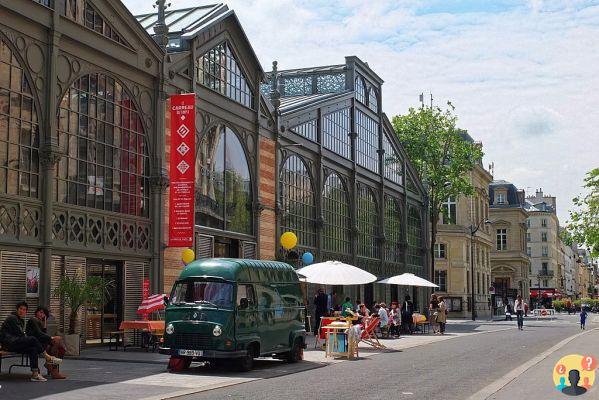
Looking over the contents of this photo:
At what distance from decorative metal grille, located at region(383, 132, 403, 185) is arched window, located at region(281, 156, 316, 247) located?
42.3 feet

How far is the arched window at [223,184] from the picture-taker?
96.2 feet

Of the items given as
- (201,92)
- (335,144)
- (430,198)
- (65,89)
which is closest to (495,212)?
(430,198)

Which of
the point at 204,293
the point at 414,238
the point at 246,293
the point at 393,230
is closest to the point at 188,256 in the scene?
the point at 246,293

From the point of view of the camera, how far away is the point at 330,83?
46688 mm

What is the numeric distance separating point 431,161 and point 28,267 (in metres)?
46.0

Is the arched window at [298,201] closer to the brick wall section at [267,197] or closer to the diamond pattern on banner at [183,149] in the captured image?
the brick wall section at [267,197]

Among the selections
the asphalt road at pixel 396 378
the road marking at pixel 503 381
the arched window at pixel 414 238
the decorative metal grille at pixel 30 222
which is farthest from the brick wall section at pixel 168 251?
the arched window at pixel 414 238

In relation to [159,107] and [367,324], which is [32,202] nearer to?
[159,107]

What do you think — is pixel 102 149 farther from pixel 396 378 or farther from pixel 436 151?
pixel 436 151

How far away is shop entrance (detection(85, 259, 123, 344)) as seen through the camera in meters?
23.6

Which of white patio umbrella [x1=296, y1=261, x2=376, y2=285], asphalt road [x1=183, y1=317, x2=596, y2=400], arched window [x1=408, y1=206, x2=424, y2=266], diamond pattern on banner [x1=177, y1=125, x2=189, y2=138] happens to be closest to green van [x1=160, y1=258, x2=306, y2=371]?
asphalt road [x1=183, y1=317, x2=596, y2=400]

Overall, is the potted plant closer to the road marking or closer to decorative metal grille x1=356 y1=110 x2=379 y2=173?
the road marking

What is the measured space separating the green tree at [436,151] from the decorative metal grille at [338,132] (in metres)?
18.1

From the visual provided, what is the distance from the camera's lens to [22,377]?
15.6 meters
